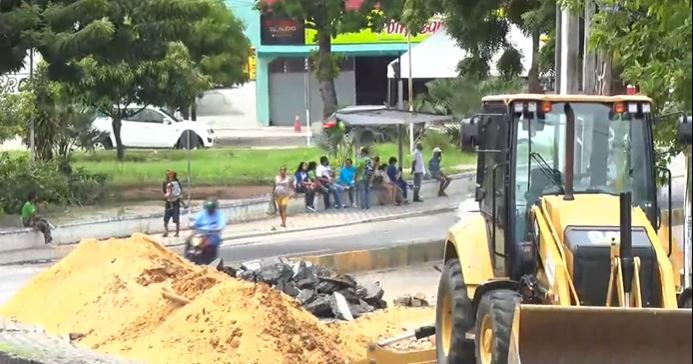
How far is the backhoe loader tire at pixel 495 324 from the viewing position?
355 inches

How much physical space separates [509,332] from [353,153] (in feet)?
81.7

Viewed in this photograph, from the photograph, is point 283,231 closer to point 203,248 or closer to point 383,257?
point 383,257

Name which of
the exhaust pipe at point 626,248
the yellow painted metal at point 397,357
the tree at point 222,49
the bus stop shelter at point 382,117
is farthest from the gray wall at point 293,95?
the exhaust pipe at point 626,248

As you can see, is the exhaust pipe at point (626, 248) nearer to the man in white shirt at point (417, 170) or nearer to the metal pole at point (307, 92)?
the man in white shirt at point (417, 170)

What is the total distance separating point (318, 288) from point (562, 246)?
7.75m

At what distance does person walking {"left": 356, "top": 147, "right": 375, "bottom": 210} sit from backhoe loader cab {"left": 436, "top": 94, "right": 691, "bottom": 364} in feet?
63.8

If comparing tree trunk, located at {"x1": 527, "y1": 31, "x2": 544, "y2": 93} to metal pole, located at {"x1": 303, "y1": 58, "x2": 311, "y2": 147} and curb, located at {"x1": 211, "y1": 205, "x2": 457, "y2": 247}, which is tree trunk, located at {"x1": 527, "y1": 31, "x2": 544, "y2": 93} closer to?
curb, located at {"x1": 211, "y1": 205, "x2": 457, "y2": 247}

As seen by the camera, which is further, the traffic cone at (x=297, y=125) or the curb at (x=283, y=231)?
the traffic cone at (x=297, y=125)

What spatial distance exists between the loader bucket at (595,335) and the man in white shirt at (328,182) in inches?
845

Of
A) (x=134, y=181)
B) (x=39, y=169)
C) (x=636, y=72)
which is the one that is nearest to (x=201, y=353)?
(x=636, y=72)

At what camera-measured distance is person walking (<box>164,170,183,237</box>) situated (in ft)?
82.8

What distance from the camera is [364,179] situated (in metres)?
30.7

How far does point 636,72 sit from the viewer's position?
419 inches

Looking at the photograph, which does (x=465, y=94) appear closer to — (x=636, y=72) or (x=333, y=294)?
(x=333, y=294)
